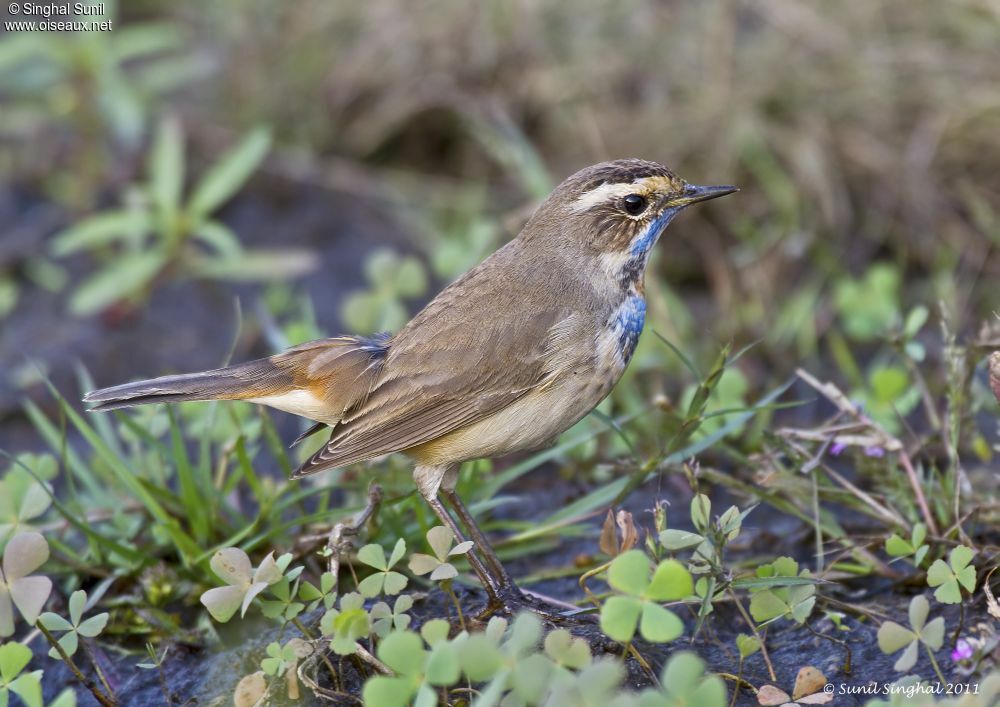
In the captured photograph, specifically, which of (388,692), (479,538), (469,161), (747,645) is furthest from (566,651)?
(469,161)

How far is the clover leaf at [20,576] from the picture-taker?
3990 mm

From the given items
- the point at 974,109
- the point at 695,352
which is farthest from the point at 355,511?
the point at 974,109

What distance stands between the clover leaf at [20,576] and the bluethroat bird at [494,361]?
907 mm

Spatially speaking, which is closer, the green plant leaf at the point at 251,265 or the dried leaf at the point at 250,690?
the dried leaf at the point at 250,690

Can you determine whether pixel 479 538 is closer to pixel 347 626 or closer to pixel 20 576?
pixel 347 626

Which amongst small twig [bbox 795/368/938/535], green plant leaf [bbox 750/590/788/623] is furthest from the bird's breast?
green plant leaf [bbox 750/590/788/623]

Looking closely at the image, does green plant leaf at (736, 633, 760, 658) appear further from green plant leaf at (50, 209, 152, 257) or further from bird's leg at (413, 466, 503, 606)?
green plant leaf at (50, 209, 152, 257)

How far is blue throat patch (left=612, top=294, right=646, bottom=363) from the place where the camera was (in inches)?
195

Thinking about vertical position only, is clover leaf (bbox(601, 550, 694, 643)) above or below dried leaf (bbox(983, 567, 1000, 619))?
above

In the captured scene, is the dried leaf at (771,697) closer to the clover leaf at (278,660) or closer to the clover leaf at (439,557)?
the clover leaf at (439,557)

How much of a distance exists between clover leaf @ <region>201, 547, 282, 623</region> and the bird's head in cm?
199

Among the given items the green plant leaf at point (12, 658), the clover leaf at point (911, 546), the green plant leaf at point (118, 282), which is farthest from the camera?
the green plant leaf at point (118, 282)

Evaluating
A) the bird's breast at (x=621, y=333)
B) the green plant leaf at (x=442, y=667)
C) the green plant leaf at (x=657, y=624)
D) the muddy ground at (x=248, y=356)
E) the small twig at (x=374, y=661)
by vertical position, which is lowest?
the muddy ground at (x=248, y=356)

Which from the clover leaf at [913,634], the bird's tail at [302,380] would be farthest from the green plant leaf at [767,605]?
the bird's tail at [302,380]
